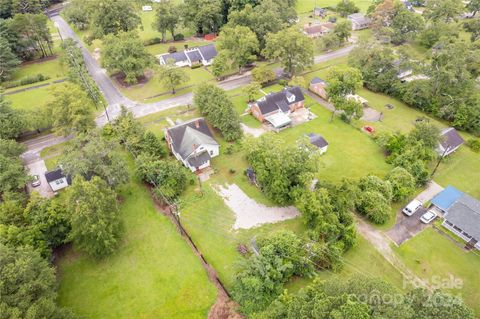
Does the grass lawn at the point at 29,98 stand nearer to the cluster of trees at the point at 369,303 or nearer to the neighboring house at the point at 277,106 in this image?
the neighboring house at the point at 277,106

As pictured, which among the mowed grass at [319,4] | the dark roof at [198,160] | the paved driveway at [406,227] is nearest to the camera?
the paved driveway at [406,227]

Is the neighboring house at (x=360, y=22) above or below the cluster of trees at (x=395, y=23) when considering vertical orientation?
below

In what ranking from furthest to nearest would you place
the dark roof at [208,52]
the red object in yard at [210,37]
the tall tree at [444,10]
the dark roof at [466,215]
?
the red object in yard at [210,37]
the tall tree at [444,10]
the dark roof at [208,52]
the dark roof at [466,215]

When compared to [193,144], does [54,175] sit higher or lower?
lower

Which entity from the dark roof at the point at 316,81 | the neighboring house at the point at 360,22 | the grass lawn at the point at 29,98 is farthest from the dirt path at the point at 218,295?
the neighboring house at the point at 360,22

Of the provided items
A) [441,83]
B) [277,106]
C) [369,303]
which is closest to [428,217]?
[369,303]

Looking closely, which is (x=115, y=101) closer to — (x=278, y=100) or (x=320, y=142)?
(x=278, y=100)

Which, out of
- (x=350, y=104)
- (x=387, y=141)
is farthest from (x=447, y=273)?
(x=350, y=104)
